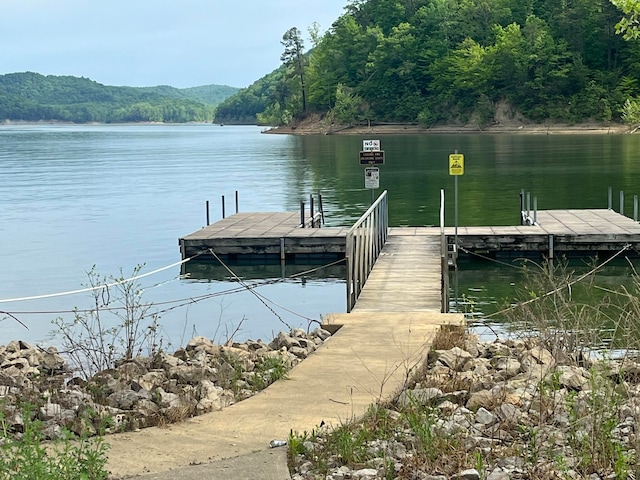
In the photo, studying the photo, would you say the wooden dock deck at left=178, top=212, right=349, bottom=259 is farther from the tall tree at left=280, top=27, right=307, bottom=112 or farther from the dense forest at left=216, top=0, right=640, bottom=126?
the tall tree at left=280, top=27, right=307, bottom=112

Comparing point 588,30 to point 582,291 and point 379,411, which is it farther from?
point 379,411

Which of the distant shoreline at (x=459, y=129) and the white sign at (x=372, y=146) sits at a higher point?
the white sign at (x=372, y=146)

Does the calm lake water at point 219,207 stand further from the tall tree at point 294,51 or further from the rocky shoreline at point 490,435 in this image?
the tall tree at point 294,51

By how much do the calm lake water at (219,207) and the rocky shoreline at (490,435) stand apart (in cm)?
616

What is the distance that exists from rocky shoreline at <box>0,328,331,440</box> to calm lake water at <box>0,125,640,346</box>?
9.24ft

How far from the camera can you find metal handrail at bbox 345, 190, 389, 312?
14719mm

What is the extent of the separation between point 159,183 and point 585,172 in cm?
2200

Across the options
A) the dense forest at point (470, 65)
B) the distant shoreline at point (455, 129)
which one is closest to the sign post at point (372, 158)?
the dense forest at point (470, 65)

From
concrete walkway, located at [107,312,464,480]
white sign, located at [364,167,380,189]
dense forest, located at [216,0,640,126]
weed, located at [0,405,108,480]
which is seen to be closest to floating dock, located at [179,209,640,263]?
white sign, located at [364,167,380,189]

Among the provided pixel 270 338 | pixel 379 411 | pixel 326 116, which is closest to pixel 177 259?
pixel 270 338

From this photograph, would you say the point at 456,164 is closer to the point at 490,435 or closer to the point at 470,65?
the point at 490,435

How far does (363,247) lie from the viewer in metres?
17.5

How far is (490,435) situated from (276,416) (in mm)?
1822

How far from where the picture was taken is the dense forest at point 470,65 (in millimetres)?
118938
